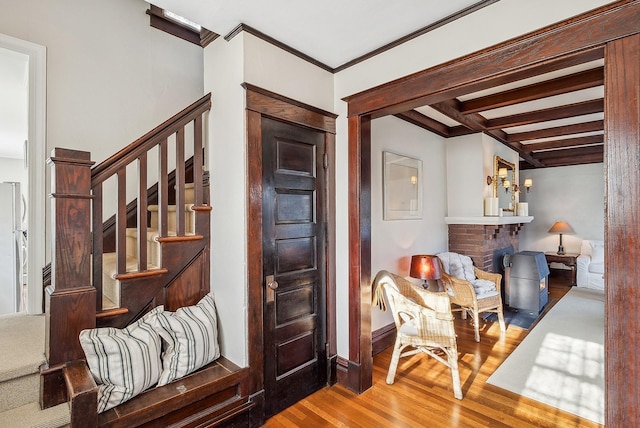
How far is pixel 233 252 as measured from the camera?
2041mm

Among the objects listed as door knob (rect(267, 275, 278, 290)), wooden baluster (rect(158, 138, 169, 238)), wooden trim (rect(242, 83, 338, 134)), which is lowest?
door knob (rect(267, 275, 278, 290))

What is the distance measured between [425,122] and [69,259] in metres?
3.56

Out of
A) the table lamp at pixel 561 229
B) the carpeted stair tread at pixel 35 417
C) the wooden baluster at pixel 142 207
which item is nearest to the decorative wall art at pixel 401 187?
the wooden baluster at pixel 142 207

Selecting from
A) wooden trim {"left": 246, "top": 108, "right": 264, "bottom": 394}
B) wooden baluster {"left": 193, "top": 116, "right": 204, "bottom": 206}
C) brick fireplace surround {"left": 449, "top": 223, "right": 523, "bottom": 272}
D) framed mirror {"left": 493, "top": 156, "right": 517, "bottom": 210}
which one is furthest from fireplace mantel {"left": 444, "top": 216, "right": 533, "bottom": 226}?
wooden baluster {"left": 193, "top": 116, "right": 204, "bottom": 206}

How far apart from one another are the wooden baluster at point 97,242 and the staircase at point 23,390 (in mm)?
393

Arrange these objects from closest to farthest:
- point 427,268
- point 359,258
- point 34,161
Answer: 1. point 34,161
2. point 359,258
3. point 427,268

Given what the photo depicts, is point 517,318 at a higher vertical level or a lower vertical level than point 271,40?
lower

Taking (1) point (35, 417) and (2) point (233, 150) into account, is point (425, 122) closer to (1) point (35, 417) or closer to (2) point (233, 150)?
(2) point (233, 150)

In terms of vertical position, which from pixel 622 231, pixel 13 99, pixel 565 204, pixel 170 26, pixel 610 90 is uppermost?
pixel 170 26

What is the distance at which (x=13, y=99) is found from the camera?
11.2ft

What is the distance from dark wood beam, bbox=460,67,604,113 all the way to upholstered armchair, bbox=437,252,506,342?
5.75 feet

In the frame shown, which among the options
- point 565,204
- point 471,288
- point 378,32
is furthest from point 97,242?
point 565,204

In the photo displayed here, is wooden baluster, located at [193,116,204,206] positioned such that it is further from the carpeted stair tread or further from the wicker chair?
the wicker chair

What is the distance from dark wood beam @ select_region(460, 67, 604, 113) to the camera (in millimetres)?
2629
